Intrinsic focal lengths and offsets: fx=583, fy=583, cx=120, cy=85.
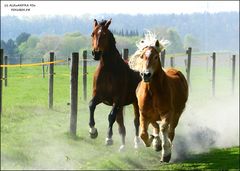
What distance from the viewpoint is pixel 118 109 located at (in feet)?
20.7

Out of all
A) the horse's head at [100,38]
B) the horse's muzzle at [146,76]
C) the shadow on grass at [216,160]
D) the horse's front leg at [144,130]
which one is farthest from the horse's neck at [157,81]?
the shadow on grass at [216,160]

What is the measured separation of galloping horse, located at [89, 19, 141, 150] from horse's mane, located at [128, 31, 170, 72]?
0.20m

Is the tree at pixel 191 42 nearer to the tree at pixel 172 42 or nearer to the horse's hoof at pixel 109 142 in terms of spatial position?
the tree at pixel 172 42

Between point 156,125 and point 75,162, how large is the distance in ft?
59.9

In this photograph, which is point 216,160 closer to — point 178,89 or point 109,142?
point 178,89

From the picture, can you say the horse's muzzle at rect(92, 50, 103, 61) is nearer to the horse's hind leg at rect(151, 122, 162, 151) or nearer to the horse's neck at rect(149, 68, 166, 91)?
the horse's neck at rect(149, 68, 166, 91)

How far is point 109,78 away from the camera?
5.86m

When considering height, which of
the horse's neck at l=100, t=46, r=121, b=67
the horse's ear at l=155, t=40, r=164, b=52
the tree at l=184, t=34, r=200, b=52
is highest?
the tree at l=184, t=34, r=200, b=52

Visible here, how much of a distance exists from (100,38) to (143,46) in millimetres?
442

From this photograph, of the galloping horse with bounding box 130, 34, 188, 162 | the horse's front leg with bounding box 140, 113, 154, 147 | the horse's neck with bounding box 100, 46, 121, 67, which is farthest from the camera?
the horse's front leg with bounding box 140, 113, 154, 147

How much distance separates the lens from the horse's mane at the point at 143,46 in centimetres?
572

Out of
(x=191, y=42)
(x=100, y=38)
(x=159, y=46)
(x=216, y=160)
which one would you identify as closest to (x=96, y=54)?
(x=100, y=38)

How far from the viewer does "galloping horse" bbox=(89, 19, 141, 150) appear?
18.7 feet

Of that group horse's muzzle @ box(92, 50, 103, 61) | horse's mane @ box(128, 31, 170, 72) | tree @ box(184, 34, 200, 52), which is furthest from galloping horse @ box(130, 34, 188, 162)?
tree @ box(184, 34, 200, 52)
